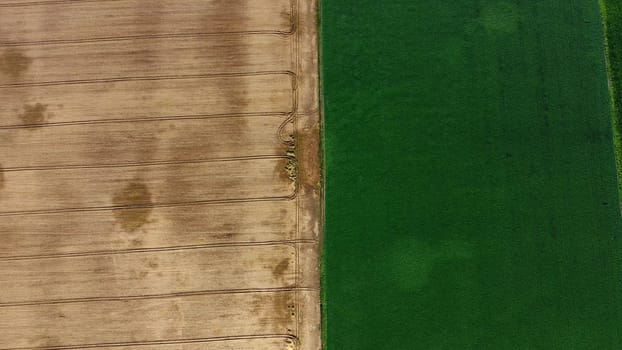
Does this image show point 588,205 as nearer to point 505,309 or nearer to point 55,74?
point 505,309

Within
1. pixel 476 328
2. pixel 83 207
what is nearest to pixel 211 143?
pixel 83 207

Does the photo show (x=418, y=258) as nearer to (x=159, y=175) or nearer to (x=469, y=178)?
(x=469, y=178)

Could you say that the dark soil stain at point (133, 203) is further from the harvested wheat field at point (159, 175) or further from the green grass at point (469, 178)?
the green grass at point (469, 178)

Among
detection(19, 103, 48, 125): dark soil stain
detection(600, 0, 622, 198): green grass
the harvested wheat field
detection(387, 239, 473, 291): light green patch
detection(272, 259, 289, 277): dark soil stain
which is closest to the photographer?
Answer: detection(387, 239, 473, 291): light green patch

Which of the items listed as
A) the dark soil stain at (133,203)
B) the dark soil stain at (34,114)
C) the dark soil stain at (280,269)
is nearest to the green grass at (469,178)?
the dark soil stain at (280,269)

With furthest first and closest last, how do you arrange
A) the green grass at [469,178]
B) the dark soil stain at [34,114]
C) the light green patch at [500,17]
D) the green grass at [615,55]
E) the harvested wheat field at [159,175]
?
the light green patch at [500,17] → the dark soil stain at [34,114] → the green grass at [615,55] → the harvested wheat field at [159,175] → the green grass at [469,178]

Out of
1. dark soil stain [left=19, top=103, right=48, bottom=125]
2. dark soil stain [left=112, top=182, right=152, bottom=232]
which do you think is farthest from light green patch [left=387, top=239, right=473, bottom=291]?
dark soil stain [left=19, top=103, right=48, bottom=125]

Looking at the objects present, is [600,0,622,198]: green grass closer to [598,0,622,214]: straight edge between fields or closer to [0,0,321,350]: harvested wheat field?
[598,0,622,214]: straight edge between fields

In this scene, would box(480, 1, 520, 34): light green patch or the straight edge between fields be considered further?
box(480, 1, 520, 34): light green patch
